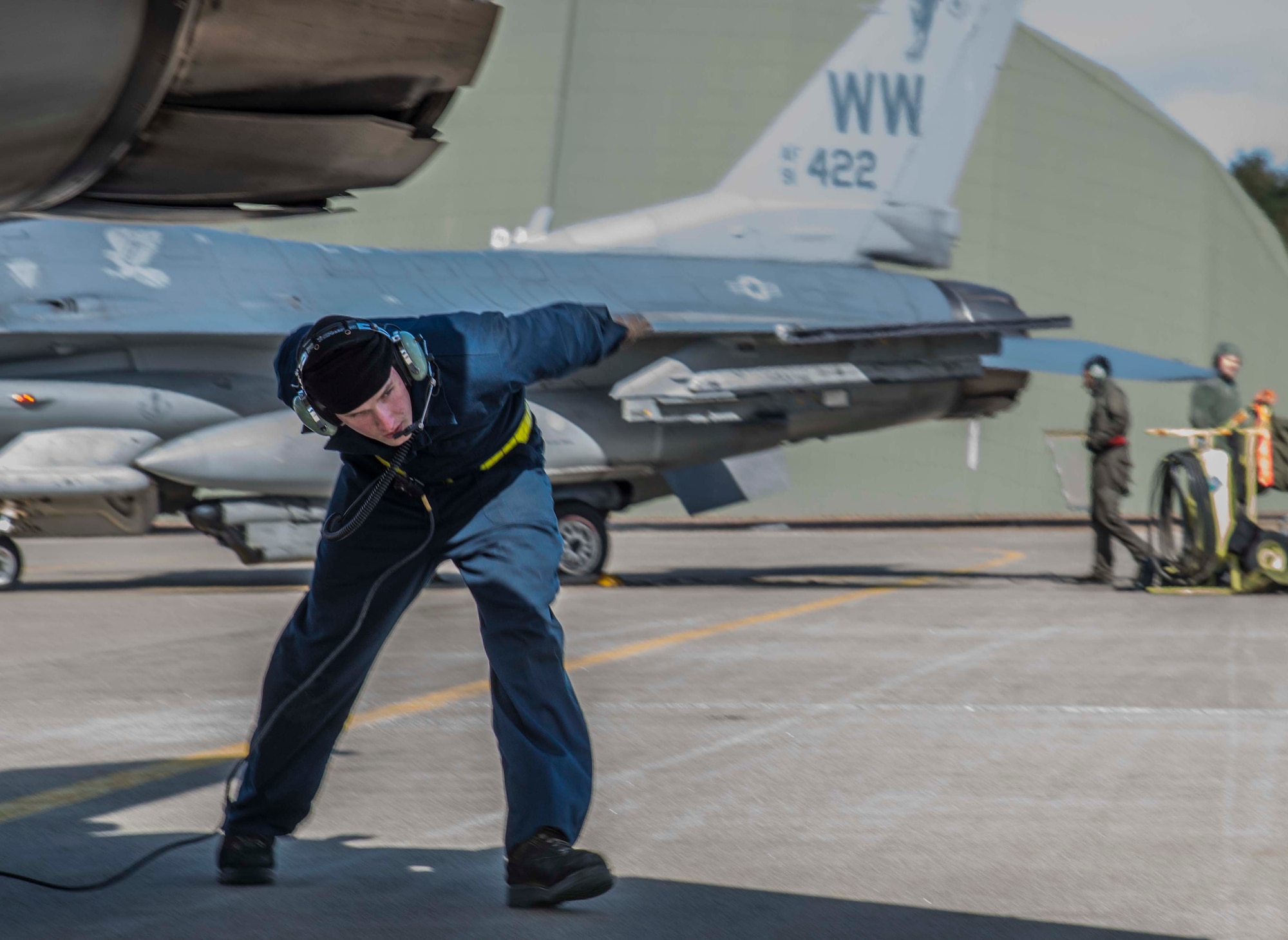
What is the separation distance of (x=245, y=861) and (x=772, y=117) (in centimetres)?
2650

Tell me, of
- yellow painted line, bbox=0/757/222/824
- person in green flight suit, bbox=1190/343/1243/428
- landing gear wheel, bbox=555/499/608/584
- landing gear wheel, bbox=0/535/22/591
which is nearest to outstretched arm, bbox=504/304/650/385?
yellow painted line, bbox=0/757/222/824

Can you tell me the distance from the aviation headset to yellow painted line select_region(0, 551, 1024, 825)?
192 centimetres

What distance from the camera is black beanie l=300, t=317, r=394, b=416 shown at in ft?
12.0

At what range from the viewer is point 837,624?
10.3 metres

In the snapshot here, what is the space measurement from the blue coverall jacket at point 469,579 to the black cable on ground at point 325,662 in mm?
11

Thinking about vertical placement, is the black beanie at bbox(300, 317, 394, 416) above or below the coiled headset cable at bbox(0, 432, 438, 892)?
above

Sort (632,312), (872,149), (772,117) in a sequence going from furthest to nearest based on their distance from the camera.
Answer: (772,117) → (872,149) → (632,312)

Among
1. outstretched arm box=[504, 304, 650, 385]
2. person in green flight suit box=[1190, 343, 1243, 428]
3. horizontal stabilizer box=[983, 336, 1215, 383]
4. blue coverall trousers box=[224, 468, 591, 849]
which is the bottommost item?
blue coverall trousers box=[224, 468, 591, 849]

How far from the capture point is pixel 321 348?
145 inches

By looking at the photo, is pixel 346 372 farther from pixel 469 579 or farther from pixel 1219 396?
pixel 1219 396

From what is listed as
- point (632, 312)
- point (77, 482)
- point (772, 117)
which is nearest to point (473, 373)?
point (632, 312)

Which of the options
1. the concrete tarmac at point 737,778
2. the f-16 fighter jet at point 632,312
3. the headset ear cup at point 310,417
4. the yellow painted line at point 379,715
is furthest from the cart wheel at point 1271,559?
the headset ear cup at point 310,417

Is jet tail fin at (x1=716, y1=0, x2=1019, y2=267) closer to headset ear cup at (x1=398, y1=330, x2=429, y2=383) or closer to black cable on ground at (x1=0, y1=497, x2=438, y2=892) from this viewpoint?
black cable on ground at (x1=0, y1=497, x2=438, y2=892)

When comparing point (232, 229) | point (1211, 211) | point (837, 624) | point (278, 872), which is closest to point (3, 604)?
point (232, 229)
